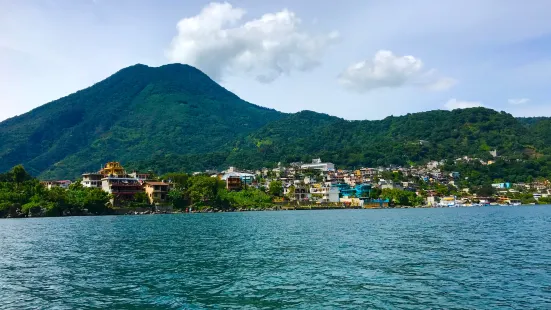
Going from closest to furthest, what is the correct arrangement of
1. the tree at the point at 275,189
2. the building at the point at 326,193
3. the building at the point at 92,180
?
1. the building at the point at 92,180
2. the tree at the point at 275,189
3. the building at the point at 326,193

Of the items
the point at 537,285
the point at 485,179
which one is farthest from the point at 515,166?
the point at 537,285

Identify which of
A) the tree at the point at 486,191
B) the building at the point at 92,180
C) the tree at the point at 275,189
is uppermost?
the building at the point at 92,180

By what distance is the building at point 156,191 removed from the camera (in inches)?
4105

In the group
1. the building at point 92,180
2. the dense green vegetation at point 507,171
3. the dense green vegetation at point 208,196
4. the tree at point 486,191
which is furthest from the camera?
the dense green vegetation at point 507,171

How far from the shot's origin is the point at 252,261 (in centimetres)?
2662

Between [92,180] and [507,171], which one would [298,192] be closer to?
[92,180]

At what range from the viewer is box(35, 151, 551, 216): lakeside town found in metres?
106

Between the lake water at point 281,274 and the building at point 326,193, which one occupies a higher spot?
the building at point 326,193

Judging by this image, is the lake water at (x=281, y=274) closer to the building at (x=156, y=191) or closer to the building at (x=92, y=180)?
the building at (x=156, y=191)

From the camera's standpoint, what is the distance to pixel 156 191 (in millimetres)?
104812

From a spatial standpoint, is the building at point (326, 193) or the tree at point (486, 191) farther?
the tree at point (486, 191)

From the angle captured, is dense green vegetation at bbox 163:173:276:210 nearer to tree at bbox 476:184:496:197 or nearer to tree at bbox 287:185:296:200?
tree at bbox 287:185:296:200

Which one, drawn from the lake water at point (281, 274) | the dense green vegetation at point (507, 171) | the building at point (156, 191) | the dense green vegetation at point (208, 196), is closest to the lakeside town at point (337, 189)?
the building at point (156, 191)

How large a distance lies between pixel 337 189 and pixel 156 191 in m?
59.8
